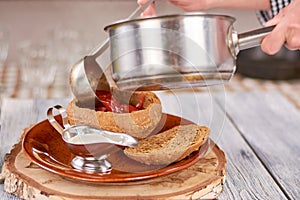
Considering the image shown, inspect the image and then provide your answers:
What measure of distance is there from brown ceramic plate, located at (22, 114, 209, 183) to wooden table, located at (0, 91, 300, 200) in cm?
8

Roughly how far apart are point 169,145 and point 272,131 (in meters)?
0.40

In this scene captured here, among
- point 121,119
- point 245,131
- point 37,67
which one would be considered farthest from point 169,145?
point 37,67

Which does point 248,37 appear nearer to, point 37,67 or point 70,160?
point 70,160

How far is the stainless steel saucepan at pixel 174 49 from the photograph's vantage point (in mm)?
1021

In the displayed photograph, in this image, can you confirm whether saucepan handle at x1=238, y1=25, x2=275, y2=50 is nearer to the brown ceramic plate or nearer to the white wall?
the brown ceramic plate

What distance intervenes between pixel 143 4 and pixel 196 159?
41 centimetres

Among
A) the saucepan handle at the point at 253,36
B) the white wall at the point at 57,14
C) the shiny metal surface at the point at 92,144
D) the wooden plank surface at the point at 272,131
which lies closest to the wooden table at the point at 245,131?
the wooden plank surface at the point at 272,131

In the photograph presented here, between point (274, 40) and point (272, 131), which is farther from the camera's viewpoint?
point (272, 131)

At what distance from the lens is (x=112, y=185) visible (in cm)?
92

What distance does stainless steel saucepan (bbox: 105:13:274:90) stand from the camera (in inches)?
40.2

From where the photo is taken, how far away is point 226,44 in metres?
1.07

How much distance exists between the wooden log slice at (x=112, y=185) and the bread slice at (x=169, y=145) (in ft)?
0.11

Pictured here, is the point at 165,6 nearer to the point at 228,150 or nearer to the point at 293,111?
the point at 293,111

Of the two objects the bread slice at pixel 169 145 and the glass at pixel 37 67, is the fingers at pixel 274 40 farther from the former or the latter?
the glass at pixel 37 67
